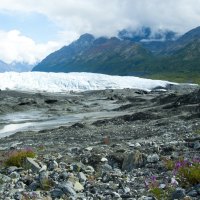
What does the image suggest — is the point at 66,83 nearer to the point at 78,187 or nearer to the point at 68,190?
the point at 78,187

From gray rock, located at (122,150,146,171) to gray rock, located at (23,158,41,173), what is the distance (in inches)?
94.0

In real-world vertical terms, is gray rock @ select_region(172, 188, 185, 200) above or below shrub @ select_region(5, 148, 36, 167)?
above

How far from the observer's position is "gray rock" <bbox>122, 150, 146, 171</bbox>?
13.2 meters

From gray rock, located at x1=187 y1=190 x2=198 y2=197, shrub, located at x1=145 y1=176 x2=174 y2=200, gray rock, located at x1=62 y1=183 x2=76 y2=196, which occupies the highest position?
gray rock, located at x1=187 y1=190 x2=198 y2=197

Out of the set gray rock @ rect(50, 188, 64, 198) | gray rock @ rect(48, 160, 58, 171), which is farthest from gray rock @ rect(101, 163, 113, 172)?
gray rock @ rect(50, 188, 64, 198)

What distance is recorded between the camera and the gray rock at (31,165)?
43.1ft

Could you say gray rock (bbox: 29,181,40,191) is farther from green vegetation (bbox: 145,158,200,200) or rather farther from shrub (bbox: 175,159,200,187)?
shrub (bbox: 175,159,200,187)

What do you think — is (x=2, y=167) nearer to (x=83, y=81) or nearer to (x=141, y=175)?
(x=141, y=175)

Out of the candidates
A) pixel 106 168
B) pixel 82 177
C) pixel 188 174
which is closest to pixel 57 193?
pixel 82 177

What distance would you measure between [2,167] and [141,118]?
29.9 m

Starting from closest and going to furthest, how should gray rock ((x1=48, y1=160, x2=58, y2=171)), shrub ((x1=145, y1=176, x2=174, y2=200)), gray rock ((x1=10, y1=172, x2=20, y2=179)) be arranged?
shrub ((x1=145, y1=176, x2=174, y2=200)) → gray rock ((x1=10, y1=172, x2=20, y2=179)) → gray rock ((x1=48, y1=160, x2=58, y2=171))

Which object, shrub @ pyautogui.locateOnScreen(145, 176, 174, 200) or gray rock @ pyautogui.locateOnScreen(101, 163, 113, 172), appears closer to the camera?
shrub @ pyautogui.locateOnScreen(145, 176, 174, 200)

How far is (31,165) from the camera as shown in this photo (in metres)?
13.3

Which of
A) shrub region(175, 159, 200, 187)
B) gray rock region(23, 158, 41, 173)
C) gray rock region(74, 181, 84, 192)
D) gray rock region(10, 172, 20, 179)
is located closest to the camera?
shrub region(175, 159, 200, 187)
